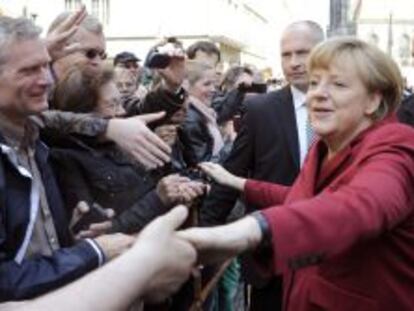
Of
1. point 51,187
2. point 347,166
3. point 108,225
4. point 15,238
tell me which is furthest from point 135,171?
point 347,166

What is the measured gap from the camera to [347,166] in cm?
251

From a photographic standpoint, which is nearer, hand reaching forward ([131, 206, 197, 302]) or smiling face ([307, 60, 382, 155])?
hand reaching forward ([131, 206, 197, 302])

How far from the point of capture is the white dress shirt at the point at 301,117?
4137mm

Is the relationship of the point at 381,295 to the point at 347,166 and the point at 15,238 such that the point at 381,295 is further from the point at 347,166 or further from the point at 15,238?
the point at 15,238

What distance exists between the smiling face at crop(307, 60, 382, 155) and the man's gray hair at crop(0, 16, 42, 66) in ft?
3.25

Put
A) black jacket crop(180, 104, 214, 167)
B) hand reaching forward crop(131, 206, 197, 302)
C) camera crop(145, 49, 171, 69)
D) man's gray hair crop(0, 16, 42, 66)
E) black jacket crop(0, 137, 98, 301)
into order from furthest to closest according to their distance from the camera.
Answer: black jacket crop(180, 104, 214, 167), camera crop(145, 49, 171, 69), man's gray hair crop(0, 16, 42, 66), black jacket crop(0, 137, 98, 301), hand reaching forward crop(131, 206, 197, 302)

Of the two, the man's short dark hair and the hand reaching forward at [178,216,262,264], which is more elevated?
the man's short dark hair

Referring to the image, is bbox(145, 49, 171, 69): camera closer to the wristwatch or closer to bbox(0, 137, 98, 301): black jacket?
bbox(0, 137, 98, 301): black jacket

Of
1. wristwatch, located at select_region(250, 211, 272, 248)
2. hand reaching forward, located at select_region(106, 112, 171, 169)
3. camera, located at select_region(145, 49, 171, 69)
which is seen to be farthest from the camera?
camera, located at select_region(145, 49, 171, 69)

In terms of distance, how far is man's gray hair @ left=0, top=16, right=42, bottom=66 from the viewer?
2.74 m

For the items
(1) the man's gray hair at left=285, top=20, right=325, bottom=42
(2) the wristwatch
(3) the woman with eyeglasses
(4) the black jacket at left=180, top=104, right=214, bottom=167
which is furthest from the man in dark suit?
(2) the wristwatch

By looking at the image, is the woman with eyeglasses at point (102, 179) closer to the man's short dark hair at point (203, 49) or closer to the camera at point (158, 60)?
the camera at point (158, 60)

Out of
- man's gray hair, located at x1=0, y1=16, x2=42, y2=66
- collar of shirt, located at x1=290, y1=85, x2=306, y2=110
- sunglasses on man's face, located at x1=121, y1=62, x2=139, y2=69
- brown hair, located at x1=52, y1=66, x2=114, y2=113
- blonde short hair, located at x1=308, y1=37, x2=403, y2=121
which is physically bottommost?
sunglasses on man's face, located at x1=121, y1=62, x2=139, y2=69

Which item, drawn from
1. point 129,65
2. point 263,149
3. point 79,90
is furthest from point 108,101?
point 129,65
